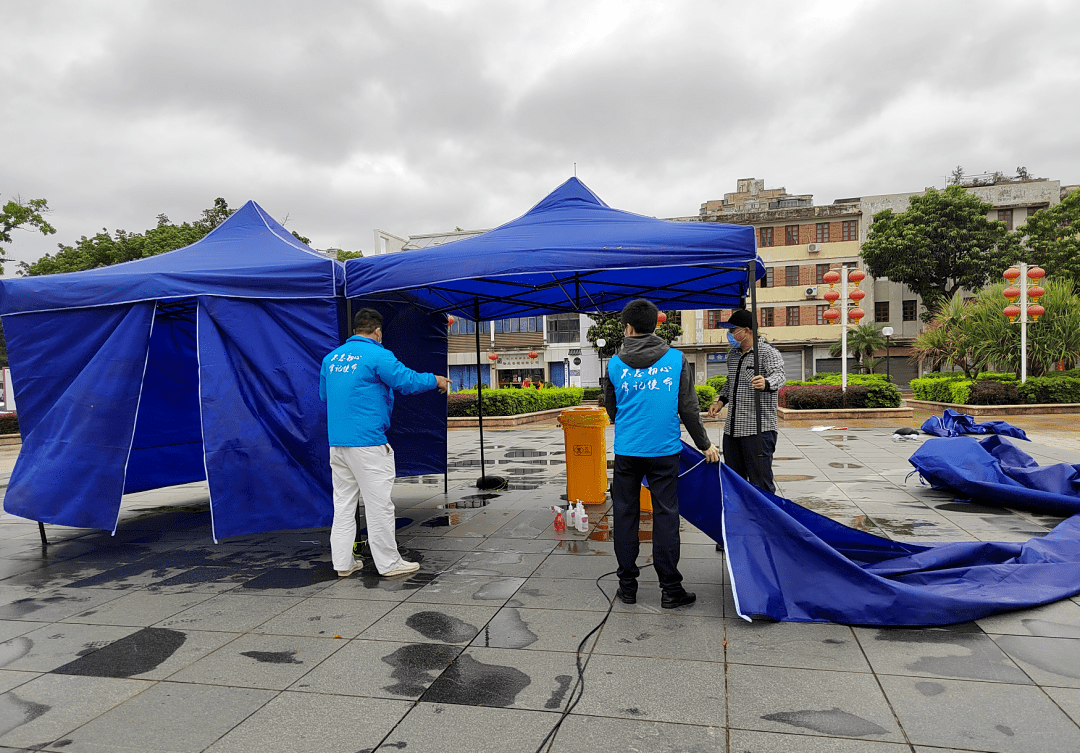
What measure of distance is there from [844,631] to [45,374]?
22.1 ft

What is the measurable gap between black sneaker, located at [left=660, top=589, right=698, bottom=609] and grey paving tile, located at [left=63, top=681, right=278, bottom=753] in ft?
7.54

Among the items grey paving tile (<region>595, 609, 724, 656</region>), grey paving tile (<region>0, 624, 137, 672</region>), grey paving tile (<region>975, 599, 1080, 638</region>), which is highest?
grey paving tile (<region>975, 599, 1080, 638</region>)

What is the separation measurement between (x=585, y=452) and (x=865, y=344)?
37.3m

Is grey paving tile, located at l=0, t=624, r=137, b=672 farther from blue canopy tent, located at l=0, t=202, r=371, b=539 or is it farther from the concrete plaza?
blue canopy tent, located at l=0, t=202, r=371, b=539

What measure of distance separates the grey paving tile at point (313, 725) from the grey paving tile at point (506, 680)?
0.87 feet

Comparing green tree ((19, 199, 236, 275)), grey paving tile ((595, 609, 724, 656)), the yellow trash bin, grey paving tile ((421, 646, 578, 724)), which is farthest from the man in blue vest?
green tree ((19, 199, 236, 275))

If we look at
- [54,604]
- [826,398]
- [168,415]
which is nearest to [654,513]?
[54,604]

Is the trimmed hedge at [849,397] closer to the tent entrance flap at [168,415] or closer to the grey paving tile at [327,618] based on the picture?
the tent entrance flap at [168,415]

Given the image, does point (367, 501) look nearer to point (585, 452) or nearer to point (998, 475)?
point (585, 452)

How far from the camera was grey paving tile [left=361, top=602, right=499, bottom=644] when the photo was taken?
3.72m

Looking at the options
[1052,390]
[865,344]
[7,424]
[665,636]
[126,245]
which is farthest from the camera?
[865,344]

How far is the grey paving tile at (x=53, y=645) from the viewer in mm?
3533

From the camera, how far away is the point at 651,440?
409cm

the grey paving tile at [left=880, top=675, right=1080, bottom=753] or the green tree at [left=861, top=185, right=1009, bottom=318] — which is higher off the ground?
the green tree at [left=861, top=185, right=1009, bottom=318]
